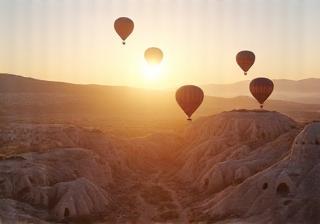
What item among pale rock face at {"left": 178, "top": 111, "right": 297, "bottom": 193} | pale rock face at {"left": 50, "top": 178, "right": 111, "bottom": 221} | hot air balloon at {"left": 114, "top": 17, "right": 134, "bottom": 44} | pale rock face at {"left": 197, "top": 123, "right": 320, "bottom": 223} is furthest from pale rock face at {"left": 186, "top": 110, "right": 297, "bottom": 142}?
pale rock face at {"left": 50, "top": 178, "right": 111, "bottom": 221}

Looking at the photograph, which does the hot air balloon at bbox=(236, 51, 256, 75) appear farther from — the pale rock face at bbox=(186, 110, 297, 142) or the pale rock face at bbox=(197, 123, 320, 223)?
the pale rock face at bbox=(197, 123, 320, 223)

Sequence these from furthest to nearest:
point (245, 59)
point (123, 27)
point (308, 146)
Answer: point (245, 59) < point (123, 27) < point (308, 146)

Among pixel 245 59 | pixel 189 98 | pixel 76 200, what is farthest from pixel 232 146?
pixel 76 200

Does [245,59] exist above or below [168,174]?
above

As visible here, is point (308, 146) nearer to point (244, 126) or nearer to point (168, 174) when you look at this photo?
point (168, 174)

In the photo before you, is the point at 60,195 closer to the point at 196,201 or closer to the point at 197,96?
the point at 196,201

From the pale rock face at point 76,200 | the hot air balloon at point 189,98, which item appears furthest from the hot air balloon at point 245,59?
the pale rock face at point 76,200

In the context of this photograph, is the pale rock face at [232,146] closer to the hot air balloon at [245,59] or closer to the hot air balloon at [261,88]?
the hot air balloon at [261,88]
